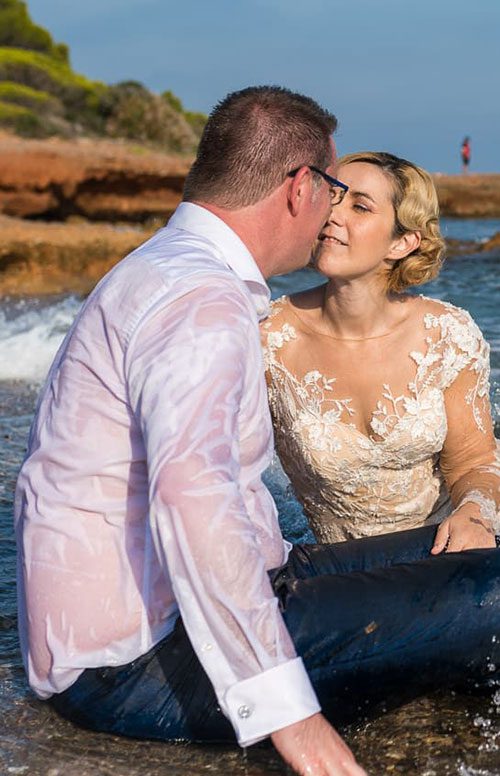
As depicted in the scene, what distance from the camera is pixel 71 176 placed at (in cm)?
2286

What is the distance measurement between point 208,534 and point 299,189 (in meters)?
0.97

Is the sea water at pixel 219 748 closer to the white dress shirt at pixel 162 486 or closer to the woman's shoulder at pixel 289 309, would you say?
the white dress shirt at pixel 162 486

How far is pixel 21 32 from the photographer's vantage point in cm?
5134

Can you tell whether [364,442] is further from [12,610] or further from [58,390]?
[58,390]

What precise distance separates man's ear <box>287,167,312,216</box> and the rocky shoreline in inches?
540

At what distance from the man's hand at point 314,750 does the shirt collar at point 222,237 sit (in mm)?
1073

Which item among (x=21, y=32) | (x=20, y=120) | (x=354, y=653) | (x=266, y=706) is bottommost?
(x=20, y=120)

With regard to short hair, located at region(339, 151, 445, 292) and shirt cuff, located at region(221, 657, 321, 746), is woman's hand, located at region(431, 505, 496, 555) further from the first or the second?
shirt cuff, located at region(221, 657, 321, 746)

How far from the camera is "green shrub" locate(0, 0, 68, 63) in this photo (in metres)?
50.9

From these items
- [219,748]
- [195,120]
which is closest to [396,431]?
[219,748]

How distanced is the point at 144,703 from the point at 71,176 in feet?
69.2

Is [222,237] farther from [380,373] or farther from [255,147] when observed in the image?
[380,373]

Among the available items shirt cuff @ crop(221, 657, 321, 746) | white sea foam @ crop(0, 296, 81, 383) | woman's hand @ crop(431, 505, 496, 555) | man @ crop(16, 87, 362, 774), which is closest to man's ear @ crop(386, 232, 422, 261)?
woman's hand @ crop(431, 505, 496, 555)

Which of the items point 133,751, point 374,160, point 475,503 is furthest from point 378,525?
point 133,751
